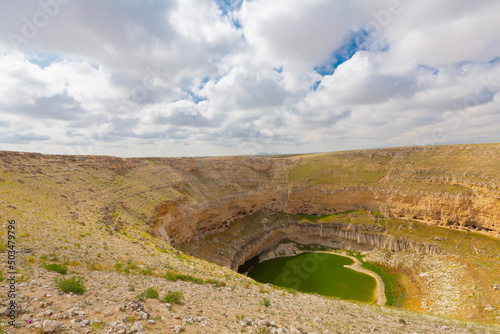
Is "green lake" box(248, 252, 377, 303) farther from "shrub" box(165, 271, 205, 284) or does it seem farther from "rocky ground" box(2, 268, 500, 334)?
"shrub" box(165, 271, 205, 284)

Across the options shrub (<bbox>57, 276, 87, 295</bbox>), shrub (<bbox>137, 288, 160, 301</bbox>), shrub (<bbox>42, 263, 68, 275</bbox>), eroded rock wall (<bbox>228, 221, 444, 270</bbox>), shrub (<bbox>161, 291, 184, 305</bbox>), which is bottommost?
eroded rock wall (<bbox>228, 221, 444, 270</bbox>)

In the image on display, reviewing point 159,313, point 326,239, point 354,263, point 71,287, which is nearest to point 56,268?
point 71,287

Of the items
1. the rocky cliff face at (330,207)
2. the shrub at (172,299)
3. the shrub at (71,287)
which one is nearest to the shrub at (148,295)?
the shrub at (172,299)

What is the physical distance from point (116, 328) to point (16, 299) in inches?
164

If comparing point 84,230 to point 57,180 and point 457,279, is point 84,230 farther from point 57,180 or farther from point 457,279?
point 457,279

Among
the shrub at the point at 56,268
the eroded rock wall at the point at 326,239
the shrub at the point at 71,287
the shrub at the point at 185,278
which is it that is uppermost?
the shrub at the point at 71,287

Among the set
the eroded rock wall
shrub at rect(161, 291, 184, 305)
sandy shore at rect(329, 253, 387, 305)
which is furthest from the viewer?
the eroded rock wall

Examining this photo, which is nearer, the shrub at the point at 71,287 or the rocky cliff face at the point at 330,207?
the shrub at the point at 71,287

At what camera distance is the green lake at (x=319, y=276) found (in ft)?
110

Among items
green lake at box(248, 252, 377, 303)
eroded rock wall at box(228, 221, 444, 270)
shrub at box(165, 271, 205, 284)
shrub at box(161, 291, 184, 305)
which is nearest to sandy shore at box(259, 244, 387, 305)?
green lake at box(248, 252, 377, 303)

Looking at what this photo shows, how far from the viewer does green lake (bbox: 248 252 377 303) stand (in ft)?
110

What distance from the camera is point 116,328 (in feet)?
22.1

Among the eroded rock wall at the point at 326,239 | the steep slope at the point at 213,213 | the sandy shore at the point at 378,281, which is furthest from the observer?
the eroded rock wall at the point at 326,239

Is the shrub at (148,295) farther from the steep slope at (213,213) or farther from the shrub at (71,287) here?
the shrub at (71,287)
